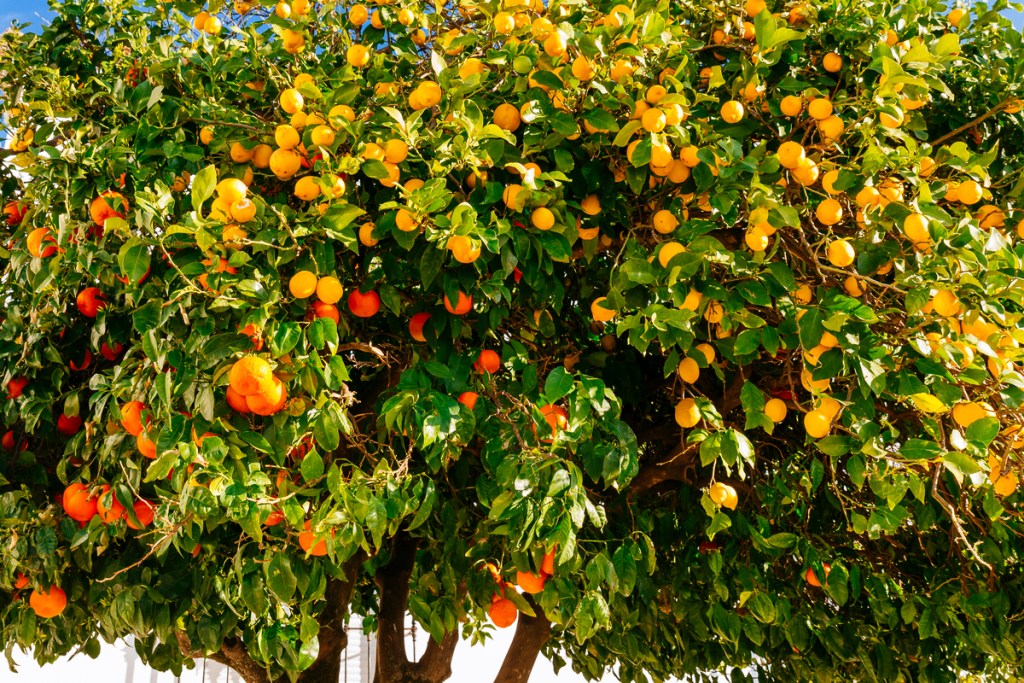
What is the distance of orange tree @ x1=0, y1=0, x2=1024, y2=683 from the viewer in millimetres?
1482

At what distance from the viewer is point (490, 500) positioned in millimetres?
1758

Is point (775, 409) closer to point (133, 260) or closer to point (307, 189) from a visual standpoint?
point (307, 189)

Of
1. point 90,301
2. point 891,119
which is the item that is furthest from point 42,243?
point 891,119

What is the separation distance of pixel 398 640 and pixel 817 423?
174 centimetres

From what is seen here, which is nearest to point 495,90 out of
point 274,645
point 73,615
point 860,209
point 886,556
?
Result: point 860,209

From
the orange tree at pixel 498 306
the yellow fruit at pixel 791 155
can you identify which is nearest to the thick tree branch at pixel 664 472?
the orange tree at pixel 498 306

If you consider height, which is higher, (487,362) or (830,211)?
(830,211)

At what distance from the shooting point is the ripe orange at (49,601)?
1.86 m

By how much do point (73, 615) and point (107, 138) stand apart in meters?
1.06

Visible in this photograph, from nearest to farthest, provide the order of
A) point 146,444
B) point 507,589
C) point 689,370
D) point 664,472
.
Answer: point 146,444 < point 689,370 < point 507,589 < point 664,472

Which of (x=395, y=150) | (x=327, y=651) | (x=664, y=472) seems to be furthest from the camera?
(x=327, y=651)

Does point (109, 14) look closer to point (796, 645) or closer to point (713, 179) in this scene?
point (713, 179)

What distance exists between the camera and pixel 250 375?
1322mm

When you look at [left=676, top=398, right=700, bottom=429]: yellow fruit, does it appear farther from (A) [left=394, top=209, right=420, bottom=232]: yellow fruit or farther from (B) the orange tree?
(A) [left=394, top=209, right=420, bottom=232]: yellow fruit
